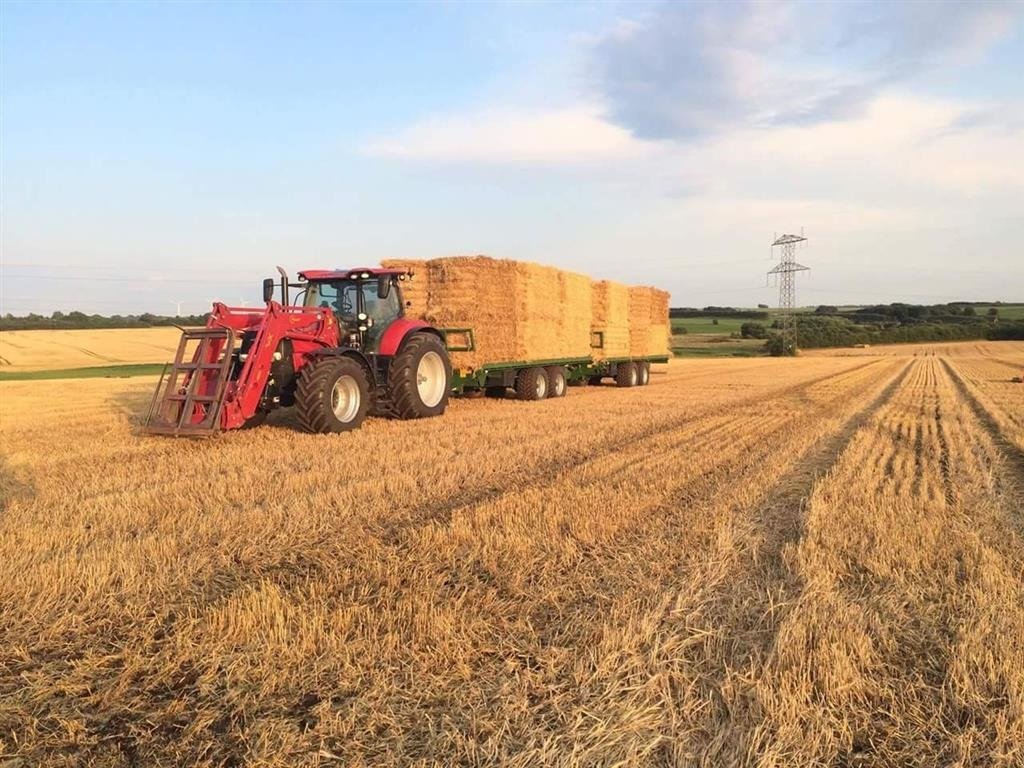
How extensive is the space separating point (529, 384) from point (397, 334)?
462 cm

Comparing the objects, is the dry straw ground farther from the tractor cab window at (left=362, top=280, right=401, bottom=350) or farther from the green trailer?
the green trailer

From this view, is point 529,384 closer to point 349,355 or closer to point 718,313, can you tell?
point 349,355

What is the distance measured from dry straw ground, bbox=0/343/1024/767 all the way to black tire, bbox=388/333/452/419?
333cm

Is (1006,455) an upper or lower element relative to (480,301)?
lower

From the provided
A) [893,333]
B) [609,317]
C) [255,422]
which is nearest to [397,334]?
[255,422]

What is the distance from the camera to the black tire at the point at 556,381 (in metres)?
16.1

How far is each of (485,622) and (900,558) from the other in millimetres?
2641

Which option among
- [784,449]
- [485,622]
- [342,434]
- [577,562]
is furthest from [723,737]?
[342,434]

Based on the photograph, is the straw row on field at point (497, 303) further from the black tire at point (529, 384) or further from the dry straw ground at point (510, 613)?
the dry straw ground at point (510, 613)

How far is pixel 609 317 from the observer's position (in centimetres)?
1891

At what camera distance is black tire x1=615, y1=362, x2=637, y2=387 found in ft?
66.5

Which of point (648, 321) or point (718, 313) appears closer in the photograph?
point (648, 321)

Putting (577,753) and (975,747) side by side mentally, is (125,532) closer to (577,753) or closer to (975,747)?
(577,753)

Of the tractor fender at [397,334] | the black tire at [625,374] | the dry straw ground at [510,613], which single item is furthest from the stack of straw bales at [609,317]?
the dry straw ground at [510,613]
